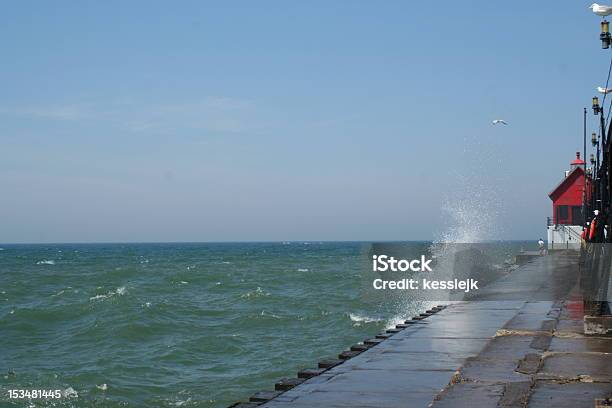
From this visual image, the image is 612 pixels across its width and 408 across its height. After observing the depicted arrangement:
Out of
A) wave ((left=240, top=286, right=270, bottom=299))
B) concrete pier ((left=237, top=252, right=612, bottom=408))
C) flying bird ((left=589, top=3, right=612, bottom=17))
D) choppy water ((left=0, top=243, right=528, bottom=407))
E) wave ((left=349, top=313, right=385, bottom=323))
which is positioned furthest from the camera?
wave ((left=240, top=286, right=270, bottom=299))

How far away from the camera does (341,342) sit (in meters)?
23.0

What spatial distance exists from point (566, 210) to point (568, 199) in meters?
0.97

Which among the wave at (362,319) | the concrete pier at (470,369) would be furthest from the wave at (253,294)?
the concrete pier at (470,369)

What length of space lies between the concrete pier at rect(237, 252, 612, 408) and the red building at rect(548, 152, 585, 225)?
47715mm

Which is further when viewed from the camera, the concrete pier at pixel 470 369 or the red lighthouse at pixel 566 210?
the red lighthouse at pixel 566 210

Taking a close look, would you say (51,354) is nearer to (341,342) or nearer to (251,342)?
(251,342)

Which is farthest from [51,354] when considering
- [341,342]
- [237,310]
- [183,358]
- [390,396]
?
[390,396]

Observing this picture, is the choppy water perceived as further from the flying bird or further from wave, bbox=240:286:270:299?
the flying bird

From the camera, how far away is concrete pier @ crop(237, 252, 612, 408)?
290 inches

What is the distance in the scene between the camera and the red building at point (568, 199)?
2349 inches

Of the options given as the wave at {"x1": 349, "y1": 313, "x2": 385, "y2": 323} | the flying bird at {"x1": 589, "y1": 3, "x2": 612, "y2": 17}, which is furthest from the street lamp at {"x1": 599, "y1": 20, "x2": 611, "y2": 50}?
the wave at {"x1": 349, "y1": 313, "x2": 385, "y2": 323}

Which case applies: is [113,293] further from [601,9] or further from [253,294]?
[601,9]

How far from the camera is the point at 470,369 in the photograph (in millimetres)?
8977

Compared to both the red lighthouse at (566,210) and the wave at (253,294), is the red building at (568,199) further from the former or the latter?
the wave at (253,294)
